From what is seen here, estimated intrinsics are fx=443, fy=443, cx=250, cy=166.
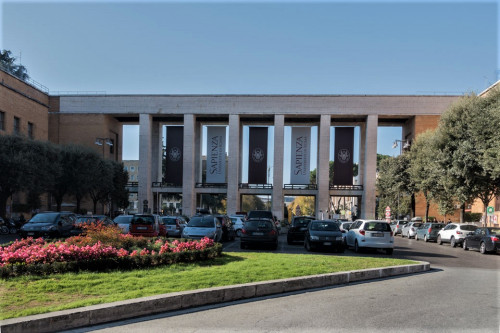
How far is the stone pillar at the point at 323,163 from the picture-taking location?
61541mm

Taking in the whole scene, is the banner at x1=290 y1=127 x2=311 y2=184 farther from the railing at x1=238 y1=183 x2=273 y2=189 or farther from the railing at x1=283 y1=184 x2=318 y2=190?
the railing at x1=238 y1=183 x2=273 y2=189

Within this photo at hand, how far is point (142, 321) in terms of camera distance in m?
6.98

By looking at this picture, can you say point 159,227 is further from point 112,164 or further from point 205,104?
point 205,104

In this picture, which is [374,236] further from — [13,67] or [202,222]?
[13,67]

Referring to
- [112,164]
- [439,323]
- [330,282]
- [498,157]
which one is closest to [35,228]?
[330,282]

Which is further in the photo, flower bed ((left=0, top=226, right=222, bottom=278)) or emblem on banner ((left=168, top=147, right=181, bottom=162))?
emblem on banner ((left=168, top=147, right=181, bottom=162))

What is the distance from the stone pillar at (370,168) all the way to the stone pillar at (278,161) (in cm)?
1136

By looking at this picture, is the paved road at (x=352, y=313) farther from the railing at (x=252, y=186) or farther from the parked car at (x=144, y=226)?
the railing at (x=252, y=186)

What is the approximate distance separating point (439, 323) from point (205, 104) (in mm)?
58682

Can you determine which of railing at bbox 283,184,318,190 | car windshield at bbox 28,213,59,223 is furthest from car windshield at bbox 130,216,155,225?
railing at bbox 283,184,318,190

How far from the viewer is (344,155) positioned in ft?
197

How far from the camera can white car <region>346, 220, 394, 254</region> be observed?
20.0m

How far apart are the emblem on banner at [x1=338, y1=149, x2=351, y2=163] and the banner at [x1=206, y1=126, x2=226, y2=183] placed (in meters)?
15.7

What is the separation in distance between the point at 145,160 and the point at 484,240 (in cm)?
4841
